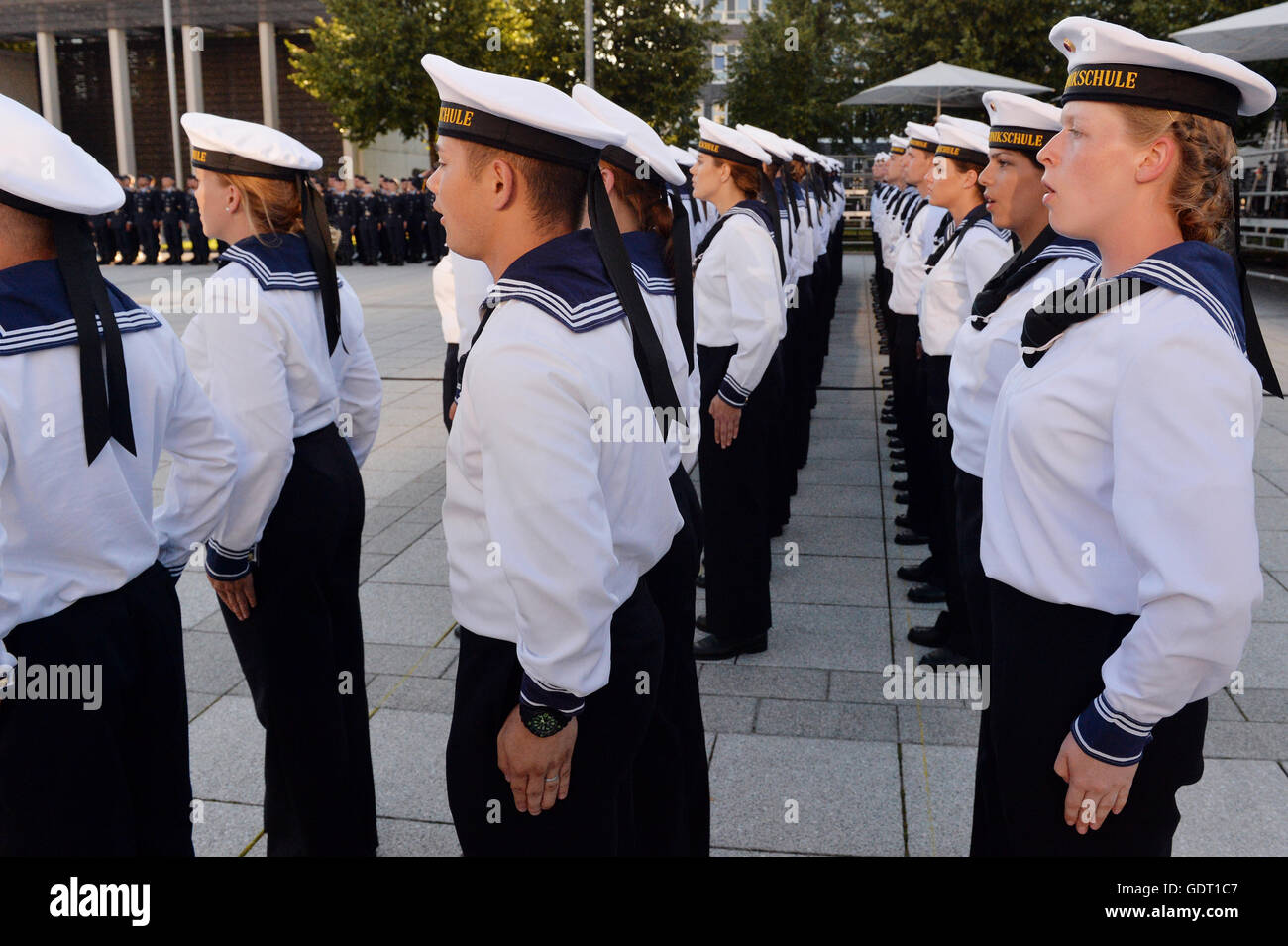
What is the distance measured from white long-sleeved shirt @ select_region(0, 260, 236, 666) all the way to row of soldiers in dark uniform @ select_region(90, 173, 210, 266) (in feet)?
80.8

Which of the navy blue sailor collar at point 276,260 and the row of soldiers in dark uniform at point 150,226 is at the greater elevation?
the navy blue sailor collar at point 276,260

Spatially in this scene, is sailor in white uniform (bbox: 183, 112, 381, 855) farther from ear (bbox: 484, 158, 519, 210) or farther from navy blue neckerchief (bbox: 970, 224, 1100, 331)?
navy blue neckerchief (bbox: 970, 224, 1100, 331)

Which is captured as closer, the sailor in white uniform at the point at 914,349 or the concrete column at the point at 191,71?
the sailor in white uniform at the point at 914,349

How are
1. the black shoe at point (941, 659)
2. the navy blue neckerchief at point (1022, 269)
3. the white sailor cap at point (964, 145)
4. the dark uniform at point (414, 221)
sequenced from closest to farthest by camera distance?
1. the navy blue neckerchief at point (1022, 269)
2. the black shoe at point (941, 659)
3. the white sailor cap at point (964, 145)
4. the dark uniform at point (414, 221)

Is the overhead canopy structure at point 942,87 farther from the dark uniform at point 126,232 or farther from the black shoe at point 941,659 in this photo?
the dark uniform at point 126,232

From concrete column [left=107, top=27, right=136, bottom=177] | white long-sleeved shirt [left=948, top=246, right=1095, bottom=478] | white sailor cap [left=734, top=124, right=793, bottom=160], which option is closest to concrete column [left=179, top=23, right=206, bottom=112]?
concrete column [left=107, top=27, right=136, bottom=177]

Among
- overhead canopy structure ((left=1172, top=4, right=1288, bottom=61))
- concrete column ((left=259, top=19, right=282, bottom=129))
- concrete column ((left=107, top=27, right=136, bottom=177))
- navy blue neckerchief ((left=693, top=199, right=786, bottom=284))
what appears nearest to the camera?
navy blue neckerchief ((left=693, top=199, right=786, bottom=284))

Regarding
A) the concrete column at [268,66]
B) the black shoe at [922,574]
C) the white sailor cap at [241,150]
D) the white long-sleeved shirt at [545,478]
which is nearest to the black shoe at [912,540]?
the black shoe at [922,574]

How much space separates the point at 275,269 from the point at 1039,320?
1919 millimetres

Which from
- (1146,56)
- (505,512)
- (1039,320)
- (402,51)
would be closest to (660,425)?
(505,512)

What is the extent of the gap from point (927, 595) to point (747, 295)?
164cm

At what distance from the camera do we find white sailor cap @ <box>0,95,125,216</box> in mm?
2006

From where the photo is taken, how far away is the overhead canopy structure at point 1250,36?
Result: 44.6 feet

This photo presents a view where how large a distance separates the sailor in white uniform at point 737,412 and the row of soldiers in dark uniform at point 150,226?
2259cm
